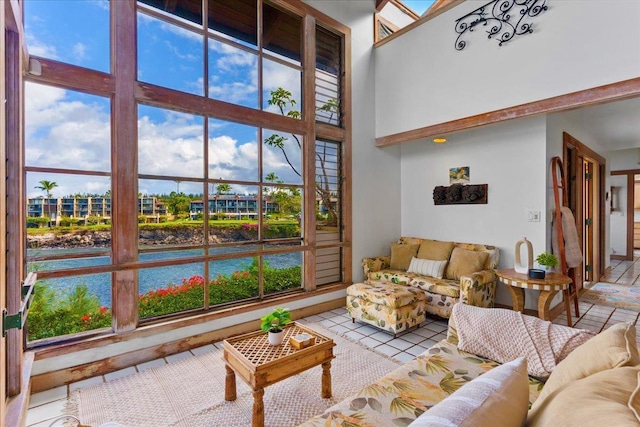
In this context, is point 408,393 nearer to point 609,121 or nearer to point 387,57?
point 387,57

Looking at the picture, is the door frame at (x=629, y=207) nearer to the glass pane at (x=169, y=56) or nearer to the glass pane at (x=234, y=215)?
the glass pane at (x=234, y=215)

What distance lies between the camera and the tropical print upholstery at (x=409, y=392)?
4.17 ft

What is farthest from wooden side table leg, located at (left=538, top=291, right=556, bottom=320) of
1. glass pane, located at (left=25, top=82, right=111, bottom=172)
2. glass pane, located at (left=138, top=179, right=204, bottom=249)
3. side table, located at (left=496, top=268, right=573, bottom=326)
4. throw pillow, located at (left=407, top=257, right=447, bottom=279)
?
glass pane, located at (left=25, top=82, right=111, bottom=172)

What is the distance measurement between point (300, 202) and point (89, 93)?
232cm

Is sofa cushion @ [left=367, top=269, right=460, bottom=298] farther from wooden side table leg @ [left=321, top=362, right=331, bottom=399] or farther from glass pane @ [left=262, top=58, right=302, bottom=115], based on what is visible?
glass pane @ [left=262, top=58, right=302, bottom=115]

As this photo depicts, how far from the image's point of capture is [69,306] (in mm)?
2527

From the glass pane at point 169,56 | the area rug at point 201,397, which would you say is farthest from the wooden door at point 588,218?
the glass pane at point 169,56

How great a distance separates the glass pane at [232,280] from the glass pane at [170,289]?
14cm

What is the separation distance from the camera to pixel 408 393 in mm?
1438

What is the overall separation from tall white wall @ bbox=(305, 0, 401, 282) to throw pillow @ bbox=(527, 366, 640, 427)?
347cm

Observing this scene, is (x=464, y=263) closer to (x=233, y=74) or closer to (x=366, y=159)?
(x=366, y=159)

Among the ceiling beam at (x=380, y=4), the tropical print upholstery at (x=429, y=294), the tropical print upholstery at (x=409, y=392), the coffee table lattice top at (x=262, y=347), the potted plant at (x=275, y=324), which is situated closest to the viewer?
the tropical print upholstery at (x=409, y=392)

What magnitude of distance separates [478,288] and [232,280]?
268 cm

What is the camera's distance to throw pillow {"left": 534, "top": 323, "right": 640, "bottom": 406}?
1009mm
